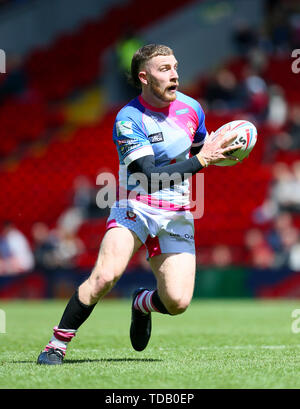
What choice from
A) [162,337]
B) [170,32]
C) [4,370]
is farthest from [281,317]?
[170,32]

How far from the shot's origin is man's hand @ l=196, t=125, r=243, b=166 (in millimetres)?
5715

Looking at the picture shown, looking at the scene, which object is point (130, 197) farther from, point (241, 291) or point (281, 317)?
point (241, 291)

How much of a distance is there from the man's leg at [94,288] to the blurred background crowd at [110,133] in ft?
28.2

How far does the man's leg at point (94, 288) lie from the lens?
5.57 metres

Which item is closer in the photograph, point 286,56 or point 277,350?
point 277,350

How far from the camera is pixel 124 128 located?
19.1ft

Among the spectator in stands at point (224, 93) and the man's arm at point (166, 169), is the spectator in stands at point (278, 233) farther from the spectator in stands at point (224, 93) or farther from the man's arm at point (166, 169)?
the man's arm at point (166, 169)

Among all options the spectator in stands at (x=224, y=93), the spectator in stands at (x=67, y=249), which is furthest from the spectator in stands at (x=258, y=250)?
the spectator in stands at (x=224, y=93)

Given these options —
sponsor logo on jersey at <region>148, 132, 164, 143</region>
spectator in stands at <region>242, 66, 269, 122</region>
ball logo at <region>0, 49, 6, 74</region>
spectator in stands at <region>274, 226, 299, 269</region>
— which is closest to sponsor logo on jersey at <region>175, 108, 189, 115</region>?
sponsor logo on jersey at <region>148, 132, 164, 143</region>

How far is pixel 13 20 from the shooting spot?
73.5 ft

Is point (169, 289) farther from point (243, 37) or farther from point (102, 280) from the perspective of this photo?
point (243, 37)

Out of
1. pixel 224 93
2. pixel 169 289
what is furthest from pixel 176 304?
pixel 224 93

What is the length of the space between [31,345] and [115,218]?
1855mm

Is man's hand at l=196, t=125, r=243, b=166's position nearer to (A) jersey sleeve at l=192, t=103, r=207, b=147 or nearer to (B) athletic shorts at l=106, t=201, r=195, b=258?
(A) jersey sleeve at l=192, t=103, r=207, b=147
